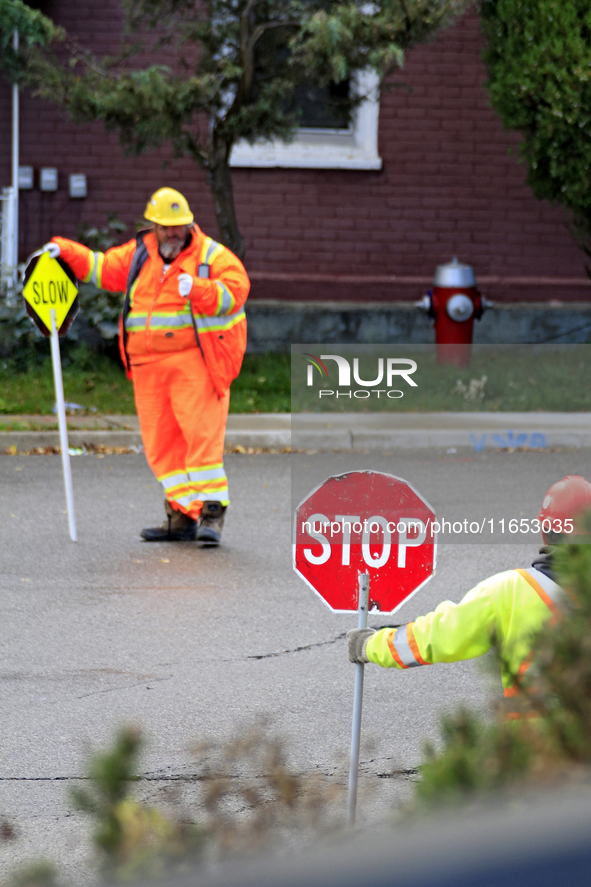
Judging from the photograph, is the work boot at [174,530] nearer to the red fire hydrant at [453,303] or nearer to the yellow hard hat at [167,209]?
the yellow hard hat at [167,209]

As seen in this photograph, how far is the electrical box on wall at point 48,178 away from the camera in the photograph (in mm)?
14719

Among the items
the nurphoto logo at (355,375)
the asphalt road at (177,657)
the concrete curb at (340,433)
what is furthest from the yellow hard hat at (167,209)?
the concrete curb at (340,433)

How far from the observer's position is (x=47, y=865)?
1.45 m

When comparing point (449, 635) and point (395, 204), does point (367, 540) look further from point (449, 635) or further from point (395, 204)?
point (395, 204)

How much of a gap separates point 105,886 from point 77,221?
1430 centimetres

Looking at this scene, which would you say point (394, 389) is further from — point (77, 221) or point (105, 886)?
point (77, 221)

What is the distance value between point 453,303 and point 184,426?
23.5 feet

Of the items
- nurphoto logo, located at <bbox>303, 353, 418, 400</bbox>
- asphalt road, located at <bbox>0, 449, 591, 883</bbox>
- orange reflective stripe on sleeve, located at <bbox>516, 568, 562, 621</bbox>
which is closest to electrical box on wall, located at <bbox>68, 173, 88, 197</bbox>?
asphalt road, located at <bbox>0, 449, 591, 883</bbox>

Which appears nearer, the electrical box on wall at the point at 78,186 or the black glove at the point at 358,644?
the black glove at the point at 358,644

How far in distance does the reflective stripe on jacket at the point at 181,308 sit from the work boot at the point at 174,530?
0.81 metres

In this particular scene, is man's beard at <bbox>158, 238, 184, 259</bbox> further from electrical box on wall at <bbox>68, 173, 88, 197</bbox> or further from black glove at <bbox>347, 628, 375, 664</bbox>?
electrical box on wall at <bbox>68, 173, 88, 197</bbox>

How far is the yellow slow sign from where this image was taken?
7.55 meters

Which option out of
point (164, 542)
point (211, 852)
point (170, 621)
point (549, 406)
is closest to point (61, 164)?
point (549, 406)

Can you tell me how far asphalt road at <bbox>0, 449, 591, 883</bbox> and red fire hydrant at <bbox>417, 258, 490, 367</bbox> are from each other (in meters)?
5.04
